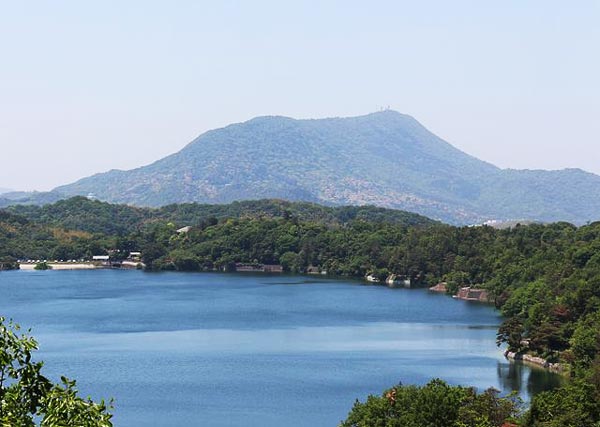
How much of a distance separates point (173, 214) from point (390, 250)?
1936 inches

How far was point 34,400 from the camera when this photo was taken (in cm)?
730

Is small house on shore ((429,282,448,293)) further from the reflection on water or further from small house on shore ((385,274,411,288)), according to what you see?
the reflection on water

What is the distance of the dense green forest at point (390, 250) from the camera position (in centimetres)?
3738

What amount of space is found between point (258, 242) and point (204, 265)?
15.2 ft

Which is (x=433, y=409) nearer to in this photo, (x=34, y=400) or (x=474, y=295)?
(x=34, y=400)

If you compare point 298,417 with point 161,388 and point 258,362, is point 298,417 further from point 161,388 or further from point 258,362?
point 258,362

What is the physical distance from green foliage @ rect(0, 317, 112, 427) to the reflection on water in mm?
23726

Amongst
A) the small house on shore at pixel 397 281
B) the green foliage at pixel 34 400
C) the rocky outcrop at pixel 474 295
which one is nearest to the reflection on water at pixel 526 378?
the green foliage at pixel 34 400

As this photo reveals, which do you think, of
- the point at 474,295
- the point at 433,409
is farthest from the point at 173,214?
the point at 433,409

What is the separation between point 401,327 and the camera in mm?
46875

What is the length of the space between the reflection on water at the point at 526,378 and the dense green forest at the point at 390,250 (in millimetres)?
719

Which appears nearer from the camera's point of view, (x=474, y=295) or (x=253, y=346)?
(x=253, y=346)

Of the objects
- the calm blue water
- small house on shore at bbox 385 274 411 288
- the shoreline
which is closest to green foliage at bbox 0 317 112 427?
the calm blue water

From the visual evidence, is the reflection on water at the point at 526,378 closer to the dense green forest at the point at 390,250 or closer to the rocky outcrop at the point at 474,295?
the dense green forest at the point at 390,250
